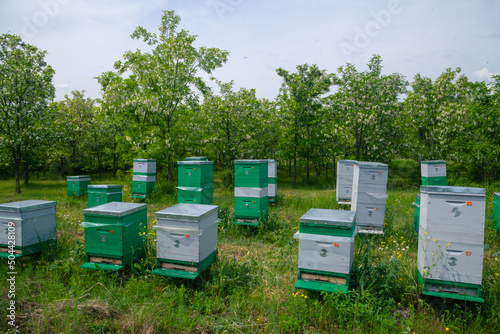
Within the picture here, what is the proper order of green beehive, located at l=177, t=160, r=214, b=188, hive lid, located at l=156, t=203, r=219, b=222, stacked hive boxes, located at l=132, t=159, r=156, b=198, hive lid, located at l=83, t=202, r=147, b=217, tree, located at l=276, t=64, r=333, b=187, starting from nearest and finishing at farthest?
hive lid, located at l=156, t=203, r=219, b=222, hive lid, located at l=83, t=202, r=147, b=217, green beehive, located at l=177, t=160, r=214, b=188, stacked hive boxes, located at l=132, t=159, r=156, b=198, tree, located at l=276, t=64, r=333, b=187

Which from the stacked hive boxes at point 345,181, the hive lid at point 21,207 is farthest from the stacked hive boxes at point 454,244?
the hive lid at point 21,207

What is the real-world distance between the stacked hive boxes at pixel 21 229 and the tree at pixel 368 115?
53.7 feet

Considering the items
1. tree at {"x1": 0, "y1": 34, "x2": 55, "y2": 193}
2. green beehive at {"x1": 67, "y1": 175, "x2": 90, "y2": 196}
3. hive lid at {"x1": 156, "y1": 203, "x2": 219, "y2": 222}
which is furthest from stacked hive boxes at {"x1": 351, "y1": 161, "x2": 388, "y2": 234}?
tree at {"x1": 0, "y1": 34, "x2": 55, "y2": 193}

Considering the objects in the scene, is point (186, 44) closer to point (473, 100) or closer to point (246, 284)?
point (246, 284)

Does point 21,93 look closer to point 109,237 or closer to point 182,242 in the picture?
point 109,237

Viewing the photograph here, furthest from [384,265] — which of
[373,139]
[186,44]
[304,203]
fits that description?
[373,139]

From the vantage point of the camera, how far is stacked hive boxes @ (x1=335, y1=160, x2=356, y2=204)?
30.0ft

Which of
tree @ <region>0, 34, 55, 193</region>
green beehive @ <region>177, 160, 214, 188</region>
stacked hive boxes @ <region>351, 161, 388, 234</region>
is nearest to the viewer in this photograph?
stacked hive boxes @ <region>351, 161, 388, 234</region>

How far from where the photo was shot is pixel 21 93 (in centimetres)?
1347

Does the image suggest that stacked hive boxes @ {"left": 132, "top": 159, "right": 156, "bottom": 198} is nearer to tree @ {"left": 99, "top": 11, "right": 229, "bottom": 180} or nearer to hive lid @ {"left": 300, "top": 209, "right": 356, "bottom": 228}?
tree @ {"left": 99, "top": 11, "right": 229, "bottom": 180}

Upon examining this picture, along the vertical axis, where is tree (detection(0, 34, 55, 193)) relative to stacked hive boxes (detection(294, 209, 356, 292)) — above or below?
above

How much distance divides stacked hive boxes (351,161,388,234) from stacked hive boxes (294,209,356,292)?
283cm

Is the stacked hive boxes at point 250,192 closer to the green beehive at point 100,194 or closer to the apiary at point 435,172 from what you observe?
the green beehive at point 100,194

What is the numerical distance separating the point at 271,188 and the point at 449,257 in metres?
7.19
